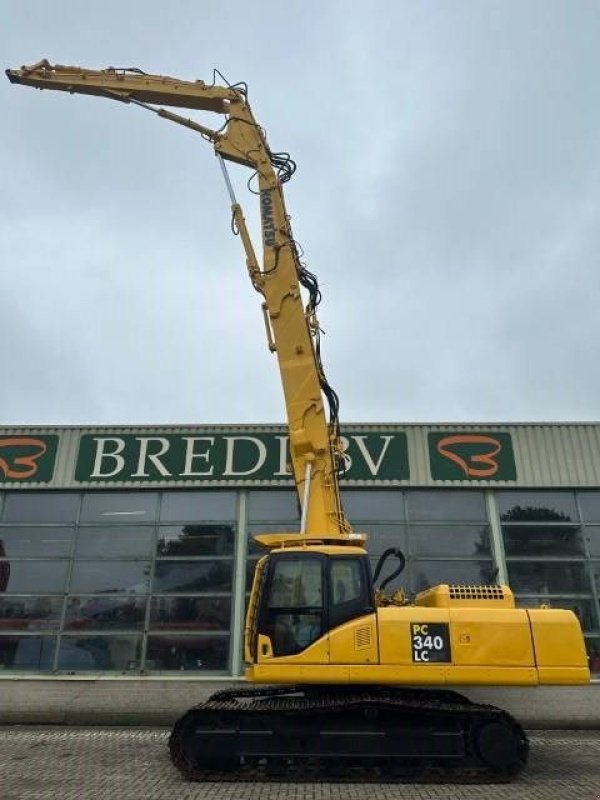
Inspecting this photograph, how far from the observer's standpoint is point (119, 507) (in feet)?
47.6

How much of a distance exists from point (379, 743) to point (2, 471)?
37.1 feet

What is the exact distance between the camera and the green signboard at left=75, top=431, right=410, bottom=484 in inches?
564

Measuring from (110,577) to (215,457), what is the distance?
11.8 ft

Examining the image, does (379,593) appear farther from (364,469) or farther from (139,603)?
(139,603)

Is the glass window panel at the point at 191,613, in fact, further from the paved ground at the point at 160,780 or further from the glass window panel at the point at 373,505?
the paved ground at the point at 160,780

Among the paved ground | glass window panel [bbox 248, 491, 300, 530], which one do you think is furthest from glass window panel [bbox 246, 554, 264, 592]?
the paved ground

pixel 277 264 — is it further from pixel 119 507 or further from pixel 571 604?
pixel 571 604

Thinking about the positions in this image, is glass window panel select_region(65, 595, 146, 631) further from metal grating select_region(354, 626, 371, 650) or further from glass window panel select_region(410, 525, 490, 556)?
metal grating select_region(354, 626, 371, 650)

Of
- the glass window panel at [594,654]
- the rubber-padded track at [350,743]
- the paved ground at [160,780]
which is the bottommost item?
the paved ground at [160,780]

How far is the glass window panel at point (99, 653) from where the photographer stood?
43.6 feet

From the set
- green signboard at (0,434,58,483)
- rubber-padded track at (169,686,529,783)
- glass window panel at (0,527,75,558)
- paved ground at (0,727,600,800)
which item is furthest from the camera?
green signboard at (0,434,58,483)

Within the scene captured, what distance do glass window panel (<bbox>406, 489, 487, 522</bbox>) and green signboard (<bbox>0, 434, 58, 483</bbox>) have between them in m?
8.64

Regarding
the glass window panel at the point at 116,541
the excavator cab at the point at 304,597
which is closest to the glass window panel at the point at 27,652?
the glass window panel at the point at 116,541

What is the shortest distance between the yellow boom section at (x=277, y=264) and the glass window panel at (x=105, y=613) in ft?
21.4
